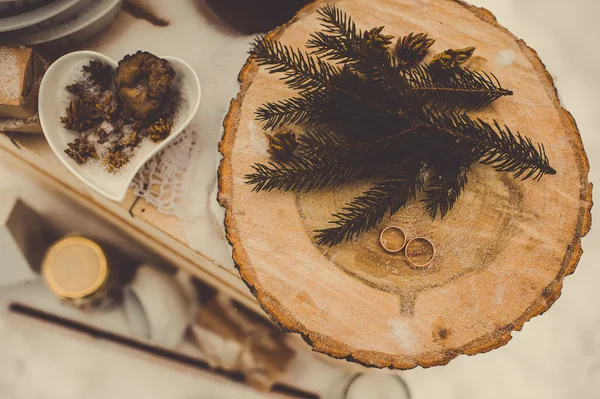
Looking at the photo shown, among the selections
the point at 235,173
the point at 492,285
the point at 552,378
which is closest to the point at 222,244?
the point at 235,173

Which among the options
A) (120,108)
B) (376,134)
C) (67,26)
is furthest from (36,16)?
(376,134)

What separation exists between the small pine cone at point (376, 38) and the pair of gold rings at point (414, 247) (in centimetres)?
26

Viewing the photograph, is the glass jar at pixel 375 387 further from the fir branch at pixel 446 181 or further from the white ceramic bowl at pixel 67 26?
the white ceramic bowl at pixel 67 26

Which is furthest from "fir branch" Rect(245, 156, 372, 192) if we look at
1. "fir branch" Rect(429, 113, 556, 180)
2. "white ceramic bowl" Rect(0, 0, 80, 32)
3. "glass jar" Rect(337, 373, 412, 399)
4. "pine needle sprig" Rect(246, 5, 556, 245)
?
"glass jar" Rect(337, 373, 412, 399)

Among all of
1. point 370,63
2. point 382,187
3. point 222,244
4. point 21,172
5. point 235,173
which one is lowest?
point 21,172

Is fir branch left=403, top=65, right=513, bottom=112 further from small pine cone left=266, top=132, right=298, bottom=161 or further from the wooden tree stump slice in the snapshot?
small pine cone left=266, top=132, right=298, bottom=161

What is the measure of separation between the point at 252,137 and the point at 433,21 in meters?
0.34

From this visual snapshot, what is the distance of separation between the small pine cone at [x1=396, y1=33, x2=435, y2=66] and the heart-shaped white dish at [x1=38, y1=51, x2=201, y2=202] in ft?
1.04

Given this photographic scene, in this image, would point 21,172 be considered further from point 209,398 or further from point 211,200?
point 209,398

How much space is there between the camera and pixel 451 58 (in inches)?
26.5

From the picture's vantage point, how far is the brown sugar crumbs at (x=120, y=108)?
2.41 feet

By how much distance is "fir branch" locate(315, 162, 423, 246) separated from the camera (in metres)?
0.61

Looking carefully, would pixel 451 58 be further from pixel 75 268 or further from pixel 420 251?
pixel 75 268

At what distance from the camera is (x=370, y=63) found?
580 millimetres
